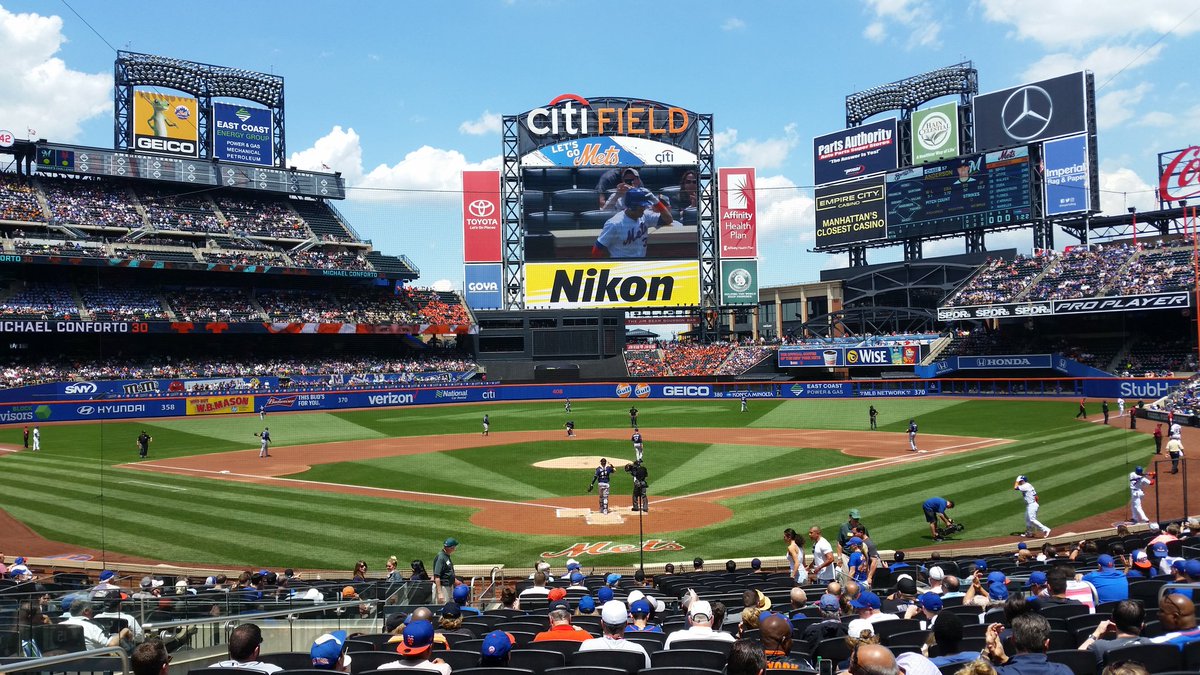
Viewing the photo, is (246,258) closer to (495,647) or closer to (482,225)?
(482,225)

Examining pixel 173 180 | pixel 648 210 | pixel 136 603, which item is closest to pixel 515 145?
pixel 648 210

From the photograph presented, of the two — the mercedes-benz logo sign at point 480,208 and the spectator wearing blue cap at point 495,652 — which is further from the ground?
the mercedes-benz logo sign at point 480,208

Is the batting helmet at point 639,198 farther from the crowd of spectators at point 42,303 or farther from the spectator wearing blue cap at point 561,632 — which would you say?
the spectator wearing blue cap at point 561,632

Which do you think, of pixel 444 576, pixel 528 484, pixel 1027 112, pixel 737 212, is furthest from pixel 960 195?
pixel 444 576

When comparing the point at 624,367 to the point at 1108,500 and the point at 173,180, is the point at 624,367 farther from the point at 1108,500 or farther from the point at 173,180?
the point at 1108,500

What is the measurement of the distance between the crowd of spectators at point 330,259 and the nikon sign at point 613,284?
1573 cm

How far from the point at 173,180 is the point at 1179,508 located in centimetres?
7339

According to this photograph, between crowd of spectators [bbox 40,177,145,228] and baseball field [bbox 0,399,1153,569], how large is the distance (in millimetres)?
24720

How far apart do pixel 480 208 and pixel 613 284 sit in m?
14.9

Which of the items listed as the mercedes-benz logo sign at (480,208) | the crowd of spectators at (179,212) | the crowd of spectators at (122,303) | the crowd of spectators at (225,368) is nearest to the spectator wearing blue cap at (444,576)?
the crowd of spectators at (225,368)

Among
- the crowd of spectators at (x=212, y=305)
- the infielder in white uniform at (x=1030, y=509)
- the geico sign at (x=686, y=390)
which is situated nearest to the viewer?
the infielder in white uniform at (x=1030, y=509)

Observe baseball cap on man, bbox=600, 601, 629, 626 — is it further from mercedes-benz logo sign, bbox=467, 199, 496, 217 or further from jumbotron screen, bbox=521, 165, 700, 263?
mercedes-benz logo sign, bbox=467, 199, 496, 217

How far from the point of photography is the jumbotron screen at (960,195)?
66.5 meters

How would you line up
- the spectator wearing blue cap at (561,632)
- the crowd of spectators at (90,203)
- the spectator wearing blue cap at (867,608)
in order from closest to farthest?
1. the spectator wearing blue cap at (867,608)
2. the spectator wearing blue cap at (561,632)
3. the crowd of spectators at (90,203)
